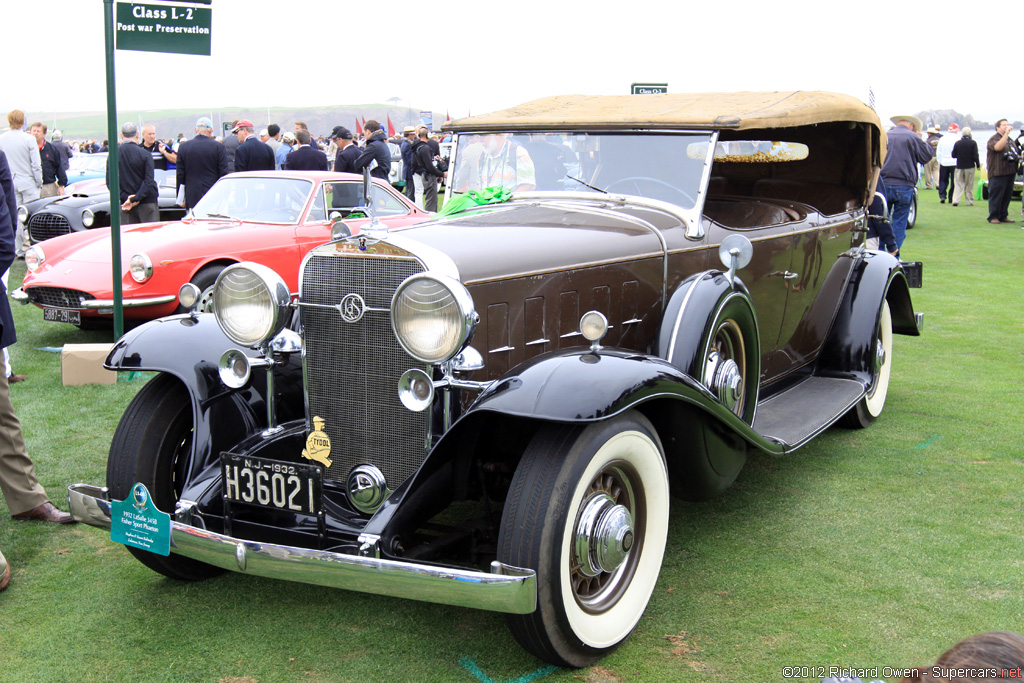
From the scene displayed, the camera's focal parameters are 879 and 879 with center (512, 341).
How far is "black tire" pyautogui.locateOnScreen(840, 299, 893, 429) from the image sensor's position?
5141mm

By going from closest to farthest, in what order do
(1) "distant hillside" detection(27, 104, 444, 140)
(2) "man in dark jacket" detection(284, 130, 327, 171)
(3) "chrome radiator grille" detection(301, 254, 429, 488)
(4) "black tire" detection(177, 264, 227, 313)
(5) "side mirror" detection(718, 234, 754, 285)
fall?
(3) "chrome radiator grille" detection(301, 254, 429, 488) → (5) "side mirror" detection(718, 234, 754, 285) → (4) "black tire" detection(177, 264, 227, 313) → (2) "man in dark jacket" detection(284, 130, 327, 171) → (1) "distant hillside" detection(27, 104, 444, 140)

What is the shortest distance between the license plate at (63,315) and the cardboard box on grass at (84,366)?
38.8 inches

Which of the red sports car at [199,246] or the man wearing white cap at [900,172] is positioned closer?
the red sports car at [199,246]

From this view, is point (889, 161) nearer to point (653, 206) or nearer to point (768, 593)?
point (653, 206)

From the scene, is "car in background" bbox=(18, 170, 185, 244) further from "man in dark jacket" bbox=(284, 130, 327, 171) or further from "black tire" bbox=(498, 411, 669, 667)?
"black tire" bbox=(498, 411, 669, 667)

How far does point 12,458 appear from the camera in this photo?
12.0ft

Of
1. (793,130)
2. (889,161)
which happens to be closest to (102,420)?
(793,130)

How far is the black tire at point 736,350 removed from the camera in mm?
3599

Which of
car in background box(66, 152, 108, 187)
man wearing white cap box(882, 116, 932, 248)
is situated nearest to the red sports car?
man wearing white cap box(882, 116, 932, 248)

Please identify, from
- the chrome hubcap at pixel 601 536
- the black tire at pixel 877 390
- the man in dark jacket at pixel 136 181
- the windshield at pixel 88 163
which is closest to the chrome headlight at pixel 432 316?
the chrome hubcap at pixel 601 536

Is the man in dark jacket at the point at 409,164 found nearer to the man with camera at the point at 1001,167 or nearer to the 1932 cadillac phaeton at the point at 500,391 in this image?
the man with camera at the point at 1001,167

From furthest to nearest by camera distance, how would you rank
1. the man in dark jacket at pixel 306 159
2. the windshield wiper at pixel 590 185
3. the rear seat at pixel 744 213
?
the man in dark jacket at pixel 306 159
the rear seat at pixel 744 213
the windshield wiper at pixel 590 185

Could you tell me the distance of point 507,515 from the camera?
2594 mm

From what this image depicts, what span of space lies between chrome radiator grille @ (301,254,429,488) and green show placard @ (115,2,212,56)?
154 inches
